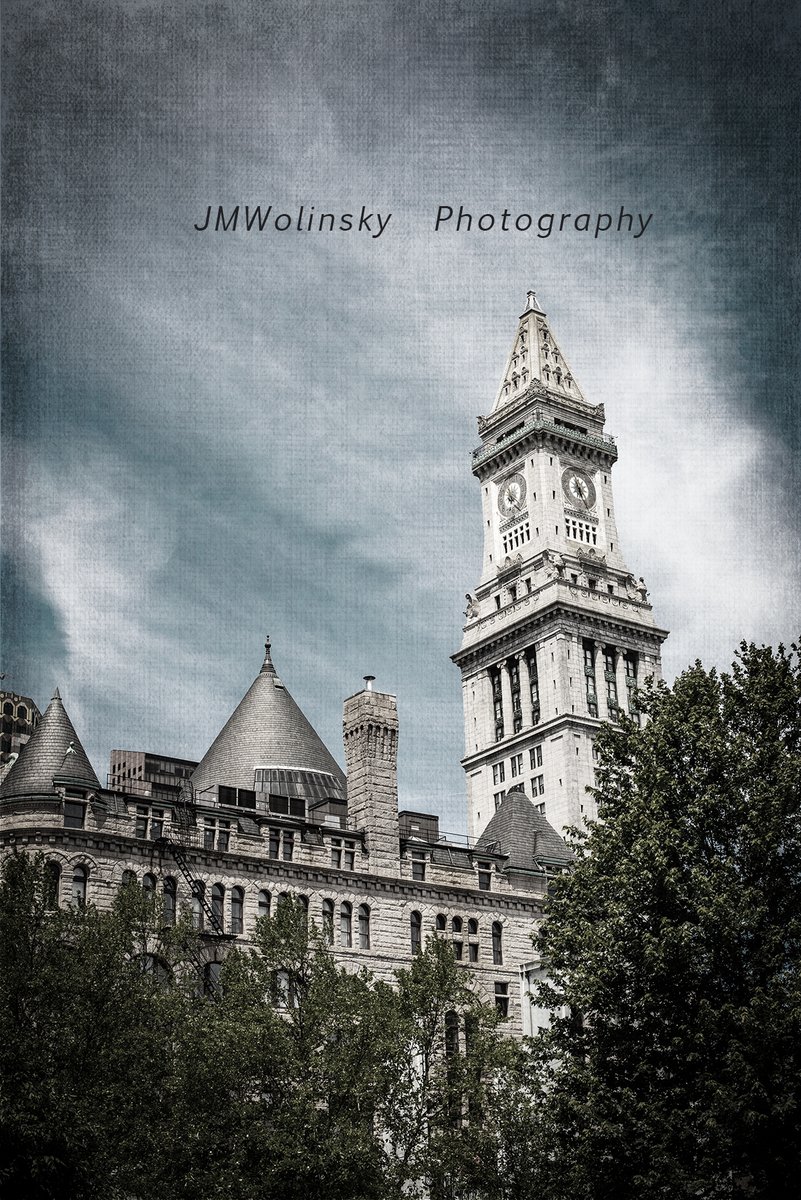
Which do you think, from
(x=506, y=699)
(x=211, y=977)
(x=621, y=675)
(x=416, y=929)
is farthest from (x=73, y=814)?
(x=621, y=675)

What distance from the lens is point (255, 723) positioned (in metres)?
92.4

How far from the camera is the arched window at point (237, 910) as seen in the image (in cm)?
6925

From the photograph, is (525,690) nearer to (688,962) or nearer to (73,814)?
(73,814)

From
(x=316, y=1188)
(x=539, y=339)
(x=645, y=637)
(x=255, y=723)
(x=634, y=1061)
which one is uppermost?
(x=539, y=339)

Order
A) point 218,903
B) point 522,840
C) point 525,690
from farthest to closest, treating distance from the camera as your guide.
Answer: point 525,690, point 522,840, point 218,903

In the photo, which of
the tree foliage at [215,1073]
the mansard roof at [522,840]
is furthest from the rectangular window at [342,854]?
the tree foliage at [215,1073]

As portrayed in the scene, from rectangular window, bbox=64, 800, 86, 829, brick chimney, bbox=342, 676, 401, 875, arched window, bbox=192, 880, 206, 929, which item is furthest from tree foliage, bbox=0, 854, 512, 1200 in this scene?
brick chimney, bbox=342, 676, 401, 875

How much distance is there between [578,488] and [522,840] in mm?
55476

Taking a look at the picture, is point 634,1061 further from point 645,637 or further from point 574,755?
point 645,637

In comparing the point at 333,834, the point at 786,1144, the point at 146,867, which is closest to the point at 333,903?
the point at 333,834

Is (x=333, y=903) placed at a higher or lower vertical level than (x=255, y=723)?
lower

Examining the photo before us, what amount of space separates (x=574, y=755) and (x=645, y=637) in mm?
14076

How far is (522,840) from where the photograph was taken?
279 ft

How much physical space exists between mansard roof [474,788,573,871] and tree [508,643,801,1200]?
30.4m
